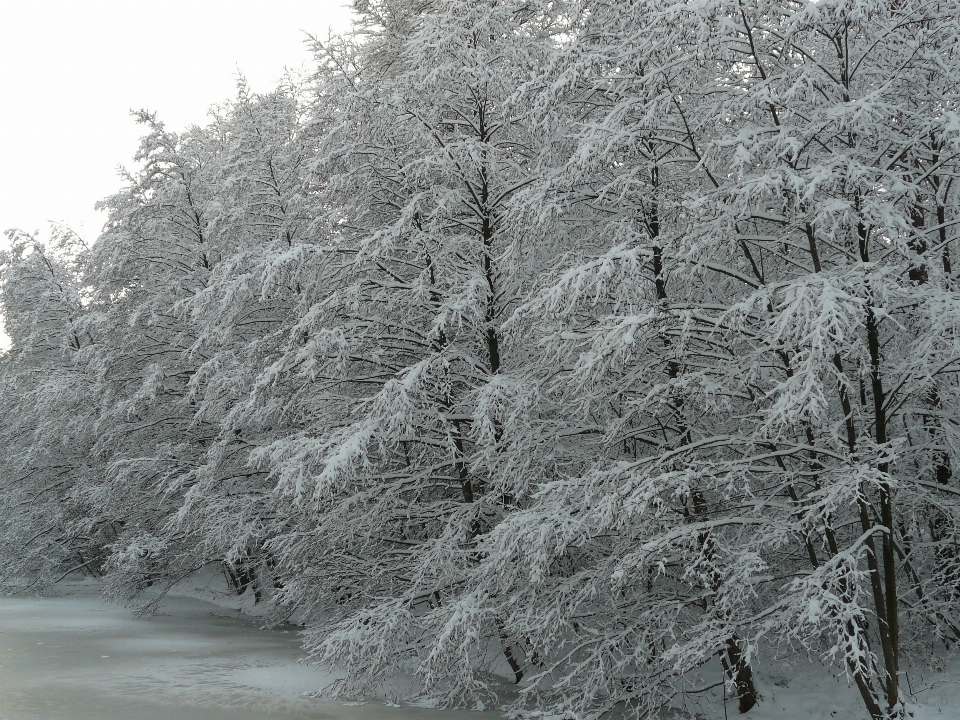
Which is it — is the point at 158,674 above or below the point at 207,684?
above

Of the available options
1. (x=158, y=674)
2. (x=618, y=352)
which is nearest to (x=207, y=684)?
(x=158, y=674)

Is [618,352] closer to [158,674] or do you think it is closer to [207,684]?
[207,684]

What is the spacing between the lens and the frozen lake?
971cm

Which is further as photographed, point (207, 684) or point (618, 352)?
point (207, 684)

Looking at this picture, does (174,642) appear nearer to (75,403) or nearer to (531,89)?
(75,403)

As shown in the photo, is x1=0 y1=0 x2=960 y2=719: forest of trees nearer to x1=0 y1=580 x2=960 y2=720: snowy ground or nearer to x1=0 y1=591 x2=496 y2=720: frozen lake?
x1=0 y1=580 x2=960 y2=720: snowy ground

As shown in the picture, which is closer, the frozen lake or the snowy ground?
the snowy ground

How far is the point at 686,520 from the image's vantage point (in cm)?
966

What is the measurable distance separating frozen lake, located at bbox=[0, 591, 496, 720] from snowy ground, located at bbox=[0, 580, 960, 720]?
1 centimetres

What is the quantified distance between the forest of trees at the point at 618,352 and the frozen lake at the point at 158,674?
2.77 feet

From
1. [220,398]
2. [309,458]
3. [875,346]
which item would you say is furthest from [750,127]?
[220,398]

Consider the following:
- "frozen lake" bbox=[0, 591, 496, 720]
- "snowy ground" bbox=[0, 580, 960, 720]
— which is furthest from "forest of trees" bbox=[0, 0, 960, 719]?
"frozen lake" bbox=[0, 591, 496, 720]

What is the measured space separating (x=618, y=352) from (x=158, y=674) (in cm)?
848

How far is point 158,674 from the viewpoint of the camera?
12031mm
